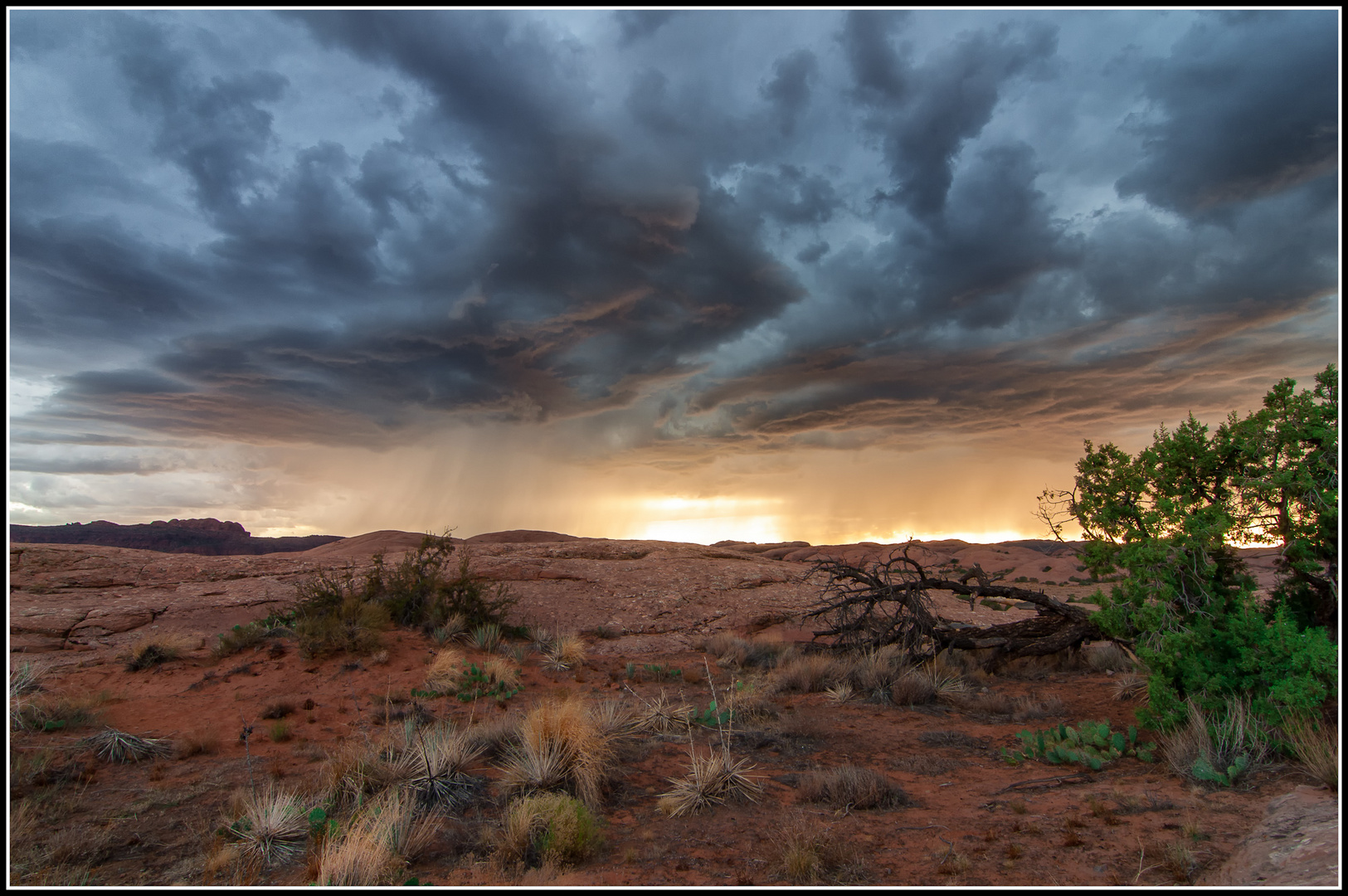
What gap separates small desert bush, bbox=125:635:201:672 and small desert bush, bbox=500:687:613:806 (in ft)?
29.8

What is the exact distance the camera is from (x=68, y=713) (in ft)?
28.8

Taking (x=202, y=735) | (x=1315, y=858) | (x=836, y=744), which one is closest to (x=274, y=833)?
(x=202, y=735)

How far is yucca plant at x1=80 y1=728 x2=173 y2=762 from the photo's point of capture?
7656mm

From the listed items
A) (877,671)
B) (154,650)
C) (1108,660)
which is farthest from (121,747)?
(1108,660)

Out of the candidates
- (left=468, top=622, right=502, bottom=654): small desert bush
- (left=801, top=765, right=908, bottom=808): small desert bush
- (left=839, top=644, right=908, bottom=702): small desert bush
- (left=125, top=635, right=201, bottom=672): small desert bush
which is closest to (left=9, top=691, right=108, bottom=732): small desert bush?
(left=125, top=635, right=201, bottom=672): small desert bush

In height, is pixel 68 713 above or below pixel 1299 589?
below

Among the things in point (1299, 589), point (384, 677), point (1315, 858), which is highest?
point (1299, 589)

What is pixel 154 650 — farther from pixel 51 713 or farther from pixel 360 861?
pixel 360 861

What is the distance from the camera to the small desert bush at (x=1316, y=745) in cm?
493

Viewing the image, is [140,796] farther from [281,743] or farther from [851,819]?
[851,819]

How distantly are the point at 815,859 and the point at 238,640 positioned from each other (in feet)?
41.8

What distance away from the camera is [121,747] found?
7.77 meters

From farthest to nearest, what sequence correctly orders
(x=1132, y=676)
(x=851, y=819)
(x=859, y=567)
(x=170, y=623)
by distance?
(x=170, y=623), (x=859, y=567), (x=1132, y=676), (x=851, y=819)

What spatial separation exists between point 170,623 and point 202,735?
736 cm
